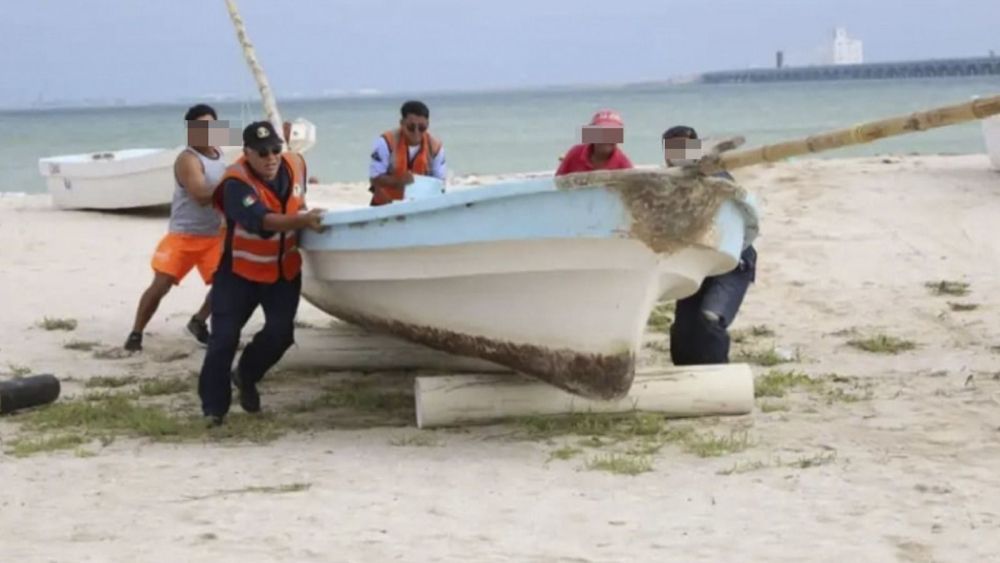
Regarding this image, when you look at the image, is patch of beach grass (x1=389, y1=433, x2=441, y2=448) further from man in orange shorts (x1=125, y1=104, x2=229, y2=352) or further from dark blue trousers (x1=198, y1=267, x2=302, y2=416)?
man in orange shorts (x1=125, y1=104, x2=229, y2=352)

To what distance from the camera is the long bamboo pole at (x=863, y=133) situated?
512 centimetres

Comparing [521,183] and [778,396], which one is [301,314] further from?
[521,183]

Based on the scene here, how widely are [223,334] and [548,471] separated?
1635mm

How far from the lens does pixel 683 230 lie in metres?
5.57

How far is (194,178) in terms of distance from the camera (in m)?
7.58

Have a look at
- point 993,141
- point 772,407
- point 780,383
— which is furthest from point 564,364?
point 993,141

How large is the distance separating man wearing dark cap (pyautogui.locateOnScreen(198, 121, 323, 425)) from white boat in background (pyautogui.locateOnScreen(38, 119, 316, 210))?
26.4ft

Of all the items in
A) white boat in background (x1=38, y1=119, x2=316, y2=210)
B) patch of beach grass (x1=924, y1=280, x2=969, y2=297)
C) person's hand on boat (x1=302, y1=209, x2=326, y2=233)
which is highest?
person's hand on boat (x1=302, y1=209, x2=326, y2=233)

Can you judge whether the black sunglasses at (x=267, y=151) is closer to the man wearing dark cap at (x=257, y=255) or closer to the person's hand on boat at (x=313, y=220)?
the man wearing dark cap at (x=257, y=255)

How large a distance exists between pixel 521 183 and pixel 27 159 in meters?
35.2

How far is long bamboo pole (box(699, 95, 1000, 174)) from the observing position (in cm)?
512

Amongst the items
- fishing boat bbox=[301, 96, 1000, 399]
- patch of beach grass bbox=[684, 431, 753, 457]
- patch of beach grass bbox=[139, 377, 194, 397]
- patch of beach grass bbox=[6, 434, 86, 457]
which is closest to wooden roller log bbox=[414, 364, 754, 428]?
fishing boat bbox=[301, 96, 1000, 399]

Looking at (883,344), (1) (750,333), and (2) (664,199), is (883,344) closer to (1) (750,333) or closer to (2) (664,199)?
(1) (750,333)

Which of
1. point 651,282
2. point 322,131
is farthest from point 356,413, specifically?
point 322,131
